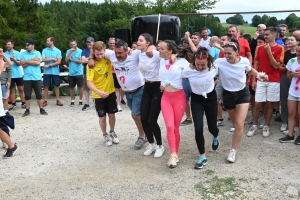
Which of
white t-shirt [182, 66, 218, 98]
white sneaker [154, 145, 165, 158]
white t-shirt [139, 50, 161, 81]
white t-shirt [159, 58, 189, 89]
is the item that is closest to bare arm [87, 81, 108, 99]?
white t-shirt [139, 50, 161, 81]

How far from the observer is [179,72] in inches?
193

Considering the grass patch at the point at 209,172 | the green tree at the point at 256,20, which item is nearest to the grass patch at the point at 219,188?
the grass patch at the point at 209,172

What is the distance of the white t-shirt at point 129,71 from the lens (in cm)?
557

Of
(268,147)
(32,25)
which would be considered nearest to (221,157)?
(268,147)

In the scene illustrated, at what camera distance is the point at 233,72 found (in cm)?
496

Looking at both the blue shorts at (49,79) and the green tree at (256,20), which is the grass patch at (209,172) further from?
the green tree at (256,20)

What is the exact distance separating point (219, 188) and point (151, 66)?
2.04m

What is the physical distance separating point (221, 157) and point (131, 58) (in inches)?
83.6

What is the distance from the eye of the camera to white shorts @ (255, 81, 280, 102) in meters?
6.43

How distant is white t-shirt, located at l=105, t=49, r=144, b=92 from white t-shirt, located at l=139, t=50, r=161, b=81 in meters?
0.33

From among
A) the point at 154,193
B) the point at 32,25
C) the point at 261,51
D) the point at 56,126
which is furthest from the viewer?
the point at 32,25

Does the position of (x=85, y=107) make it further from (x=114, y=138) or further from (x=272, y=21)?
(x=272, y=21)

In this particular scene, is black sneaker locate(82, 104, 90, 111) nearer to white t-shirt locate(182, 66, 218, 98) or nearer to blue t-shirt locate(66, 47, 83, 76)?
blue t-shirt locate(66, 47, 83, 76)

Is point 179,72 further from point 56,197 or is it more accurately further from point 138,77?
point 56,197
